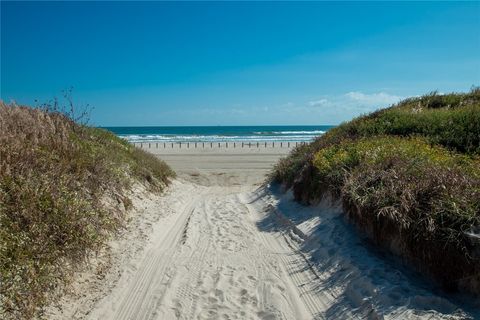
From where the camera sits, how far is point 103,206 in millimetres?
8031

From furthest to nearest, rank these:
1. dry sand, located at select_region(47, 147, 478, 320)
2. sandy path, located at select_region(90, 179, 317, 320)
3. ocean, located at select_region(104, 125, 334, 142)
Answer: ocean, located at select_region(104, 125, 334, 142) < sandy path, located at select_region(90, 179, 317, 320) < dry sand, located at select_region(47, 147, 478, 320)

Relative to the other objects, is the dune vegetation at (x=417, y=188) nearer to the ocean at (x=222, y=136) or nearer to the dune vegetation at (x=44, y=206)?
the dune vegetation at (x=44, y=206)

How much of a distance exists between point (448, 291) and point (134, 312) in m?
3.83

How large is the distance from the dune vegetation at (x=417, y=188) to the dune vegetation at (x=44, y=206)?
461cm

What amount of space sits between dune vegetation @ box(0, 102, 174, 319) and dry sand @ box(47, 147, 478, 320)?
37 cm

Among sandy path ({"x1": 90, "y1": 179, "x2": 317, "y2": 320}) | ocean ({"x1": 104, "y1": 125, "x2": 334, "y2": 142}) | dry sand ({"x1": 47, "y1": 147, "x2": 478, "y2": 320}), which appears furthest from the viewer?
ocean ({"x1": 104, "y1": 125, "x2": 334, "y2": 142})

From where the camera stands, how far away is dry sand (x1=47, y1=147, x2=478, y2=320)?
15.7ft

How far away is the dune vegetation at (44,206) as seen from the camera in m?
4.66

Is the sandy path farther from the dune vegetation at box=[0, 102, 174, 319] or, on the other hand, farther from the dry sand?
the dune vegetation at box=[0, 102, 174, 319]

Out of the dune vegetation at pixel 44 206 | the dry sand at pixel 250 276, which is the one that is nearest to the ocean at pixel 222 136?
the dune vegetation at pixel 44 206

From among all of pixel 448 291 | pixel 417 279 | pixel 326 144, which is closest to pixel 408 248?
pixel 417 279

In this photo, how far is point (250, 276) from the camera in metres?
6.12

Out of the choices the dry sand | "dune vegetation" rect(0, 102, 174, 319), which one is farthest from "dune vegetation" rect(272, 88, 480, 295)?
"dune vegetation" rect(0, 102, 174, 319)

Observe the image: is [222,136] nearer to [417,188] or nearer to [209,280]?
[209,280]
